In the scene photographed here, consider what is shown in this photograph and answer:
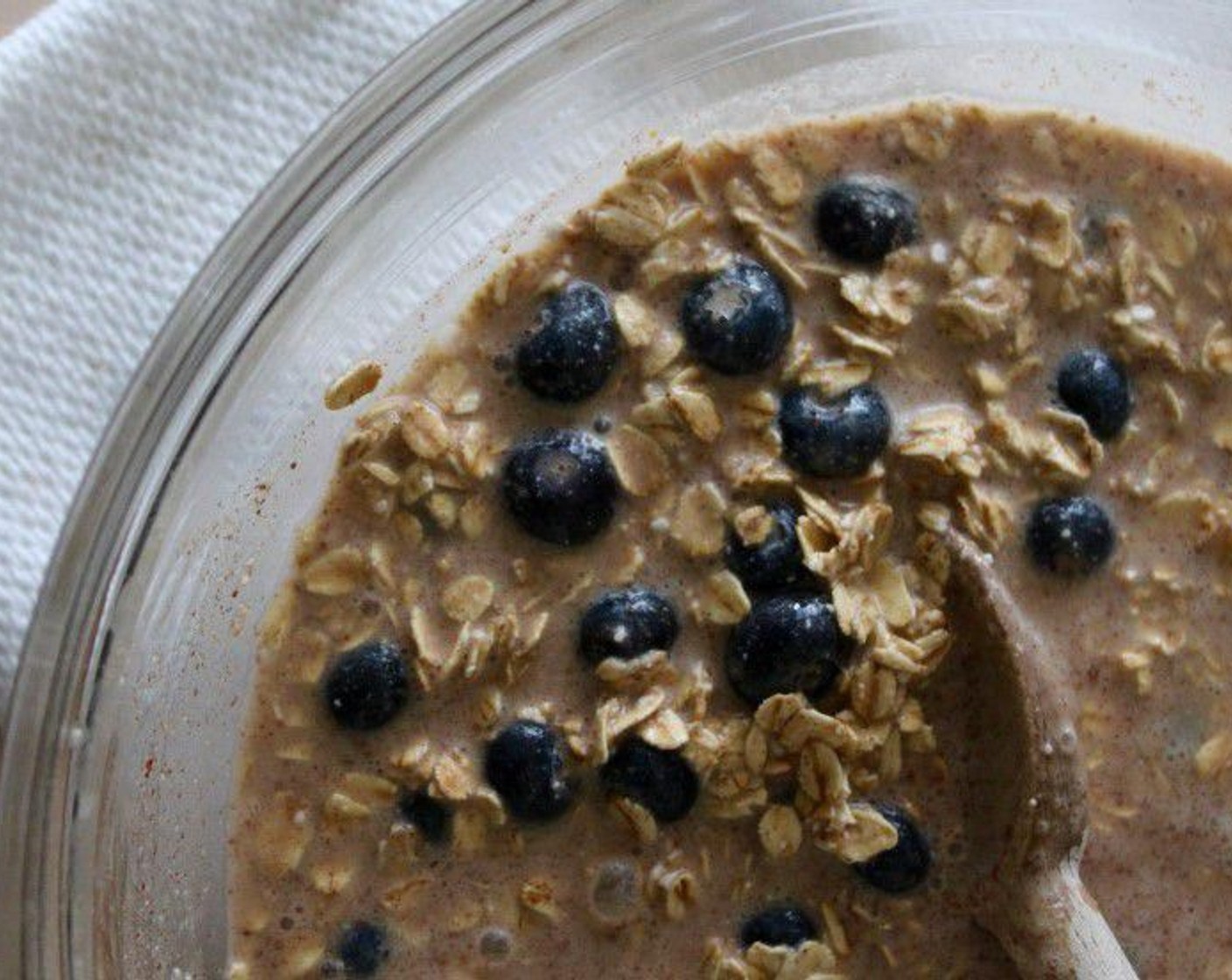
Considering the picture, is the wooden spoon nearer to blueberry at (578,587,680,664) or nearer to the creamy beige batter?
the creamy beige batter

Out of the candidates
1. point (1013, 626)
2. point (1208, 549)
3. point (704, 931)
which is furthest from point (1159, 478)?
point (704, 931)

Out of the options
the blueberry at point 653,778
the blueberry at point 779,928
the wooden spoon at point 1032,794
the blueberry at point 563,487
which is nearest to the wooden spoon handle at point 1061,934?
the wooden spoon at point 1032,794

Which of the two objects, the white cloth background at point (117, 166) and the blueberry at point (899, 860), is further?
the white cloth background at point (117, 166)

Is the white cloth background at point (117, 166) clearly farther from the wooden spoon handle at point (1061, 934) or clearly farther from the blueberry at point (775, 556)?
the wooden spoon handle at point (1061, 934)

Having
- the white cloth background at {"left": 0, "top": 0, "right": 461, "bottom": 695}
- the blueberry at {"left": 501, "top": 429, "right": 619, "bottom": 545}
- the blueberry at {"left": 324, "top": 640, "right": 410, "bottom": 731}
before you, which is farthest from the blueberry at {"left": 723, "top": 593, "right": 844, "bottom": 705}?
the white cloth background at {"left": 0, "top": 0, "right": 461, "bottom": 695}

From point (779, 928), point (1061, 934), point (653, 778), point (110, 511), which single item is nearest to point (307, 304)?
point (110, 511)

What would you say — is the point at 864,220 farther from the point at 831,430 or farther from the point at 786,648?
the point at 786,648
